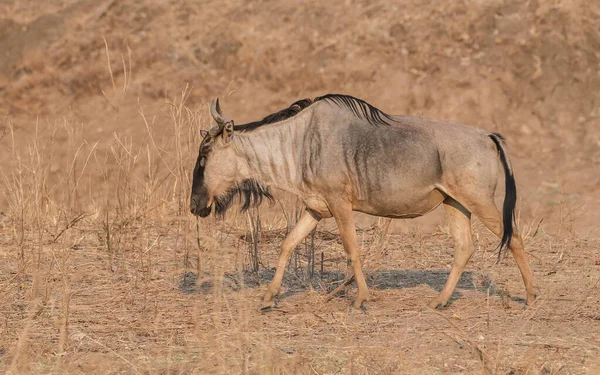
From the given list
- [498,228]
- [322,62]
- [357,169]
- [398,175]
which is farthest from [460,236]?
[322,62]

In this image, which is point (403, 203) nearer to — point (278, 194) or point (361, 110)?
point (361, 110)

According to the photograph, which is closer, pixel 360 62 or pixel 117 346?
pixel 117 346

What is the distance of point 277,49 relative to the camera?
17297mm

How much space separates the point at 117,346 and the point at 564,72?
11.5 metres

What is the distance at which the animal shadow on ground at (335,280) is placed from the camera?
9.20 meters

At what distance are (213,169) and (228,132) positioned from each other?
1.07 feet

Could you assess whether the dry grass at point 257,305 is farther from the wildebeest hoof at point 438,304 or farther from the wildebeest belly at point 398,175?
the wildebeest belly at point 398,175

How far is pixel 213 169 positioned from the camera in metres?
8.72

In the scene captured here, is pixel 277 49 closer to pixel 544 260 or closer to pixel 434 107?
pixel 434 107

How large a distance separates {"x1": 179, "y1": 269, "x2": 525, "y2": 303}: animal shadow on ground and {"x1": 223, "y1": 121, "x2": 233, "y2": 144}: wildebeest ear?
1.17 metres

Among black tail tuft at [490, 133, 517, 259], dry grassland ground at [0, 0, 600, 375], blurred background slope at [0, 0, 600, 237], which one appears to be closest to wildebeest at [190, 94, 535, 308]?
black tail tuft at [490, 133, 517, 259]

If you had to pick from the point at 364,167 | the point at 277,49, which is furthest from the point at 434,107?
the point at 364,167

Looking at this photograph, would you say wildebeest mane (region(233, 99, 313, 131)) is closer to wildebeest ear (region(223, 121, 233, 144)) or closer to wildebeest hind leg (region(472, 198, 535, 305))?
wildebeest ear (region(223, 121, 233, 144))

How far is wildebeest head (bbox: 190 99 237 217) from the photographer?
870 cm
